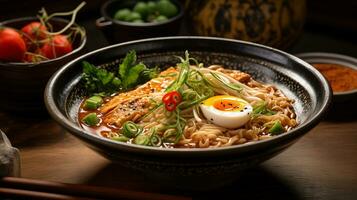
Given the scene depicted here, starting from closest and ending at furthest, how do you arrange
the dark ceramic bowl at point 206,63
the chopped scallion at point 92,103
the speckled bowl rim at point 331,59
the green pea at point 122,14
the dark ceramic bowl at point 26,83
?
1. the dark ceramic bowl at point 206,63
2. the chopped scallion at point 92,103
3. the dark ceramic bowl at point 26,83
4. the speckled bowl rim at point 331,59
5. the green pea at point 122,14

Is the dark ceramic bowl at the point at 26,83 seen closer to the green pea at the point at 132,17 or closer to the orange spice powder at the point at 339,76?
the green pea at the point at 132,17

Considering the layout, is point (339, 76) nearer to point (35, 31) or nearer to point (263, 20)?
point (263, 20)

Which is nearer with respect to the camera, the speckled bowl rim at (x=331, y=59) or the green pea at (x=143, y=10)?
the speckled bowl rim at (x=331, y=59)

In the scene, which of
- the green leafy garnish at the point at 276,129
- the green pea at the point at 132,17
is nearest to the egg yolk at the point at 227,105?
the green leafy garnish at the point at 276,129

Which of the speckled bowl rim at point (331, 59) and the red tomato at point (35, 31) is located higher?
the red tomato at point (35, 31)

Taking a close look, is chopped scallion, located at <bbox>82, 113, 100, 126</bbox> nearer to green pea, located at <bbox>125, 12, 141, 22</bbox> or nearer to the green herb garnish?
the green herb garnish

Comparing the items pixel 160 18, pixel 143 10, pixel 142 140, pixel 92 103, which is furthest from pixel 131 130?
pixel 143 10
